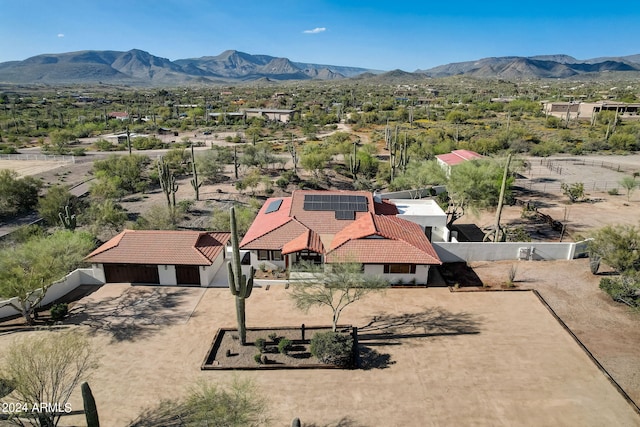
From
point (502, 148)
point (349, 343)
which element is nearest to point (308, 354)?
point (349, 343)

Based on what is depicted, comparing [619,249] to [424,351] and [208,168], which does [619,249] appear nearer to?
[424,351]

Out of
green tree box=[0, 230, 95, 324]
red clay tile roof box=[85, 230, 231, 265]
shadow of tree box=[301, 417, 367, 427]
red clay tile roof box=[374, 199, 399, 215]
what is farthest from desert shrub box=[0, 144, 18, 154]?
shadow of tree box=[301, 417, 367, 427]

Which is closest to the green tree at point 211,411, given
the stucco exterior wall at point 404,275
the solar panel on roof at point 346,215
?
the stucco exterior wall at point 404,275

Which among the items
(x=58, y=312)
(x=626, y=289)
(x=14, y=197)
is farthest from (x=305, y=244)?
(x=14, y=197)

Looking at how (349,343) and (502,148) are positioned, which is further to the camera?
(502,148)

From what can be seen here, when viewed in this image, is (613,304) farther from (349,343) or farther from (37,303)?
(37,303)
